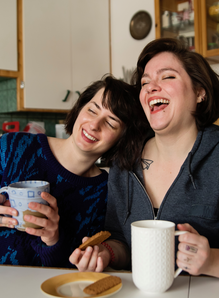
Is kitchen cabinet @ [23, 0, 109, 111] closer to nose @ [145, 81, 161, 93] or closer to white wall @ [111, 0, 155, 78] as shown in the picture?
white wall @ [111, 0, 155, 78]

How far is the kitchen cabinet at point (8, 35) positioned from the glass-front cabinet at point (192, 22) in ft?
4.26

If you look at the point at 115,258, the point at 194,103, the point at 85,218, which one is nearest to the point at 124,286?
the point at 115,258

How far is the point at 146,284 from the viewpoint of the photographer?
0.66 metres

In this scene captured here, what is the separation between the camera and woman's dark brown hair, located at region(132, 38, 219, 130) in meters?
1.14

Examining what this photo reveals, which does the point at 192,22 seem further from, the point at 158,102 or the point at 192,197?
the point at 192,197

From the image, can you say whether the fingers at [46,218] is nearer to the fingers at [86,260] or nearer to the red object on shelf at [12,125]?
the fingers at [86,260]

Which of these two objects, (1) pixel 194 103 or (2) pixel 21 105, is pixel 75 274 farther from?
Result: (2) pixel 21 105

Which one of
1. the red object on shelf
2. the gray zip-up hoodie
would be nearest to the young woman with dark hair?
the gray zip-up hoodie

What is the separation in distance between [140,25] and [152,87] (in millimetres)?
2322

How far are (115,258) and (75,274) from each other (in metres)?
0.30

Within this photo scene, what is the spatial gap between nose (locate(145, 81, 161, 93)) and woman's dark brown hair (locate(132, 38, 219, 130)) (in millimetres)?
133

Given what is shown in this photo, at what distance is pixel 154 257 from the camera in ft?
2.13

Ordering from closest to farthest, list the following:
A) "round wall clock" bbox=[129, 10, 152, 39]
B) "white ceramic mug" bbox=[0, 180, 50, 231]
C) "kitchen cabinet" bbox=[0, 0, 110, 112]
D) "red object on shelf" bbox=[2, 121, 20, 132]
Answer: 1. "white ceramic mug" bbox=[0, 180, 50, 231]
2. "kitchen cabinet" bbox=[0, 0, 110, 112]
3. "red object on shelf" bbox=[2, 121, 20, 132]
4. "round wall clock" bbox=[129, 10, 152, 39]

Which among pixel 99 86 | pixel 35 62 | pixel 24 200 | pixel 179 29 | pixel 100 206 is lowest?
pixel 100 206
